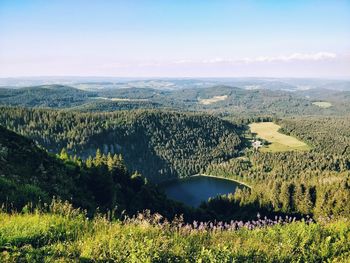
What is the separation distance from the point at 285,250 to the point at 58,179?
2369 cm

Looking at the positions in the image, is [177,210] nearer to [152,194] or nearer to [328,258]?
[152,194]

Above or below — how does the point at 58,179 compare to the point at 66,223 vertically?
below

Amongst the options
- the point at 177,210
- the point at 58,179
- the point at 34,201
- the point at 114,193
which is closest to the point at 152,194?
the point at 177,210

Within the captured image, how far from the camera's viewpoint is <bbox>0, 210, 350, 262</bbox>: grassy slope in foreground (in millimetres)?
9477

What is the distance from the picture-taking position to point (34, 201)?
52.8ft

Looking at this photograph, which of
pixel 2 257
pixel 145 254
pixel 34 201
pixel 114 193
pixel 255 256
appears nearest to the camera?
pixel 2 257

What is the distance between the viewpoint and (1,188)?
1616cm

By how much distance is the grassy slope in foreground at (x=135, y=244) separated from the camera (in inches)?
373

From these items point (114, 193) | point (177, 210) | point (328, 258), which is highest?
point (328, 258)

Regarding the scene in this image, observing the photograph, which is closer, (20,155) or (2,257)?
(2,257)

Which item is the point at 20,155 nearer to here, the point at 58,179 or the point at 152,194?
the point at 58,179

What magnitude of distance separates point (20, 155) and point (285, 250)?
25.8 m

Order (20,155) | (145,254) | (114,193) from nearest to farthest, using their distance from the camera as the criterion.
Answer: (145,254)
(20,155)
(114,193)

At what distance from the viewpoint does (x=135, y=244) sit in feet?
33.3
